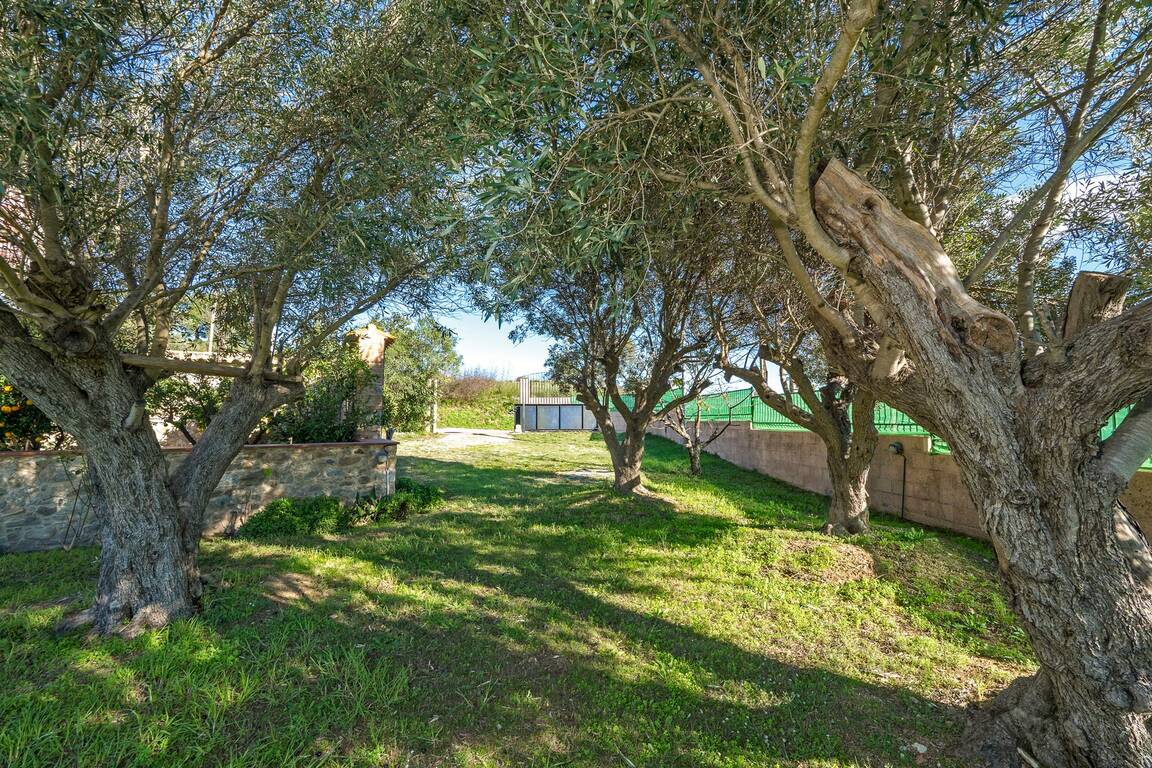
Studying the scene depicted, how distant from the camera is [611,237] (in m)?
3.00

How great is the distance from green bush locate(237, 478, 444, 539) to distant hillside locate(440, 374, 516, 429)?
19.3m

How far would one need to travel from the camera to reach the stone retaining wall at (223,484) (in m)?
6.14

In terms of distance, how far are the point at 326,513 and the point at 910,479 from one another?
9615mm

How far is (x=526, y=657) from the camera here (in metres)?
3.76

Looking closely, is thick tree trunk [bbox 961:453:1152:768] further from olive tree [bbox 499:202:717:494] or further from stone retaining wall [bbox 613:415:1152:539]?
olive tree [bbox 499:202:717:494]

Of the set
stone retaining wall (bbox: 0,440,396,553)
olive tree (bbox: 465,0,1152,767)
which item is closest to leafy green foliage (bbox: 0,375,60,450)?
stone retaining wall (bbox: 0,440,396,553)

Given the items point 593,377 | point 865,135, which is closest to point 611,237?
point 865,135

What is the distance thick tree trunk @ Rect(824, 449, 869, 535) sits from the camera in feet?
22.5

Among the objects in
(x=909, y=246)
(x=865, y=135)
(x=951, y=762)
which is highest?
(x=865, y=135)

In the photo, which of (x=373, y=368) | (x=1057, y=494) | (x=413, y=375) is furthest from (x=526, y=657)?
(x=413, y=375)

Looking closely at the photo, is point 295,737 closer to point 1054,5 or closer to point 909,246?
point 909,246

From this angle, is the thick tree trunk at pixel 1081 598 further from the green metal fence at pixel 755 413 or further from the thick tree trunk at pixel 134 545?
the green metal fence at pixel 755 413

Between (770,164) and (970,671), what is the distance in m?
4.04

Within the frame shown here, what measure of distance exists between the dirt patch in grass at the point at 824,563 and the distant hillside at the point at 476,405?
23.2m
